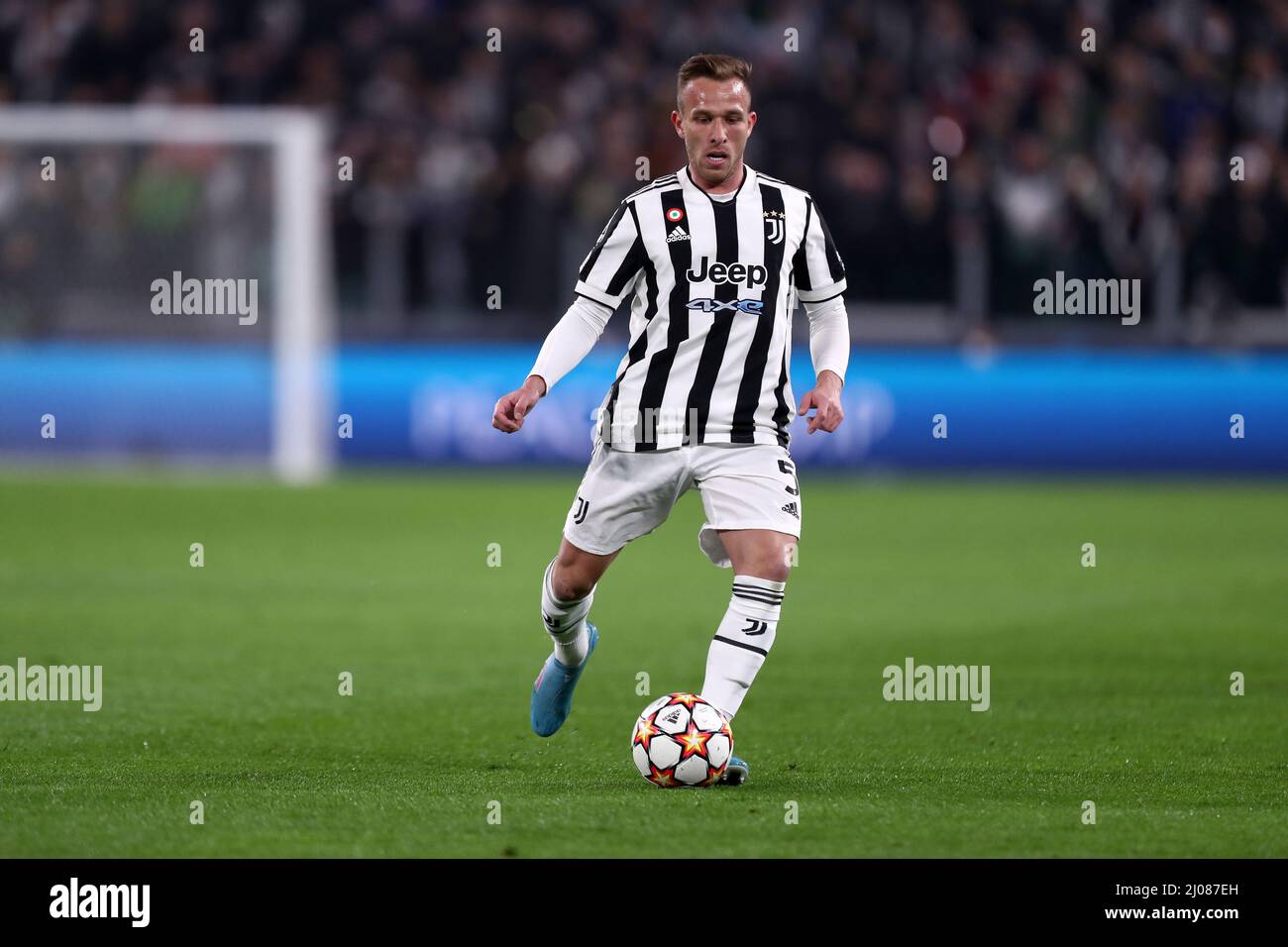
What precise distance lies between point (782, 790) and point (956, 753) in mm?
971

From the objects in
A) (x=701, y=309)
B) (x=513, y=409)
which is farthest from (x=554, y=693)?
(x=701, y=309)

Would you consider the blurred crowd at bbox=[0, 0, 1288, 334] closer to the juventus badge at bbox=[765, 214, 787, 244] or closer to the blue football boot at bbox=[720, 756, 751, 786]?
the juventus badge at bbox=[765, 214, 787, 244]

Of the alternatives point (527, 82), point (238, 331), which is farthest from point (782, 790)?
point (527, 82)

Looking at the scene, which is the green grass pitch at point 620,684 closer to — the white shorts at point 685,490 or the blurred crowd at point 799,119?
the white shorts at point 685,490

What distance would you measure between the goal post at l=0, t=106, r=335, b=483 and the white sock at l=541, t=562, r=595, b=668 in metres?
12.1

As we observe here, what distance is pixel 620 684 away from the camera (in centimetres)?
864

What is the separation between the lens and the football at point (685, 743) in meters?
5.99

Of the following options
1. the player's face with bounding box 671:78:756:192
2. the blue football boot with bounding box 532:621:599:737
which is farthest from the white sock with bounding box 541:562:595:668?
the player's face with bounding box 671:78:756:192

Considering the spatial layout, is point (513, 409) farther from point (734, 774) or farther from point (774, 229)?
point (734, 774)

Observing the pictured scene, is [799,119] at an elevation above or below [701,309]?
above

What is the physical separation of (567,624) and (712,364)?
103 centimetres

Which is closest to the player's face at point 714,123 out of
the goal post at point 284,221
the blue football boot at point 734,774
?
the blue football boot at point 734,774

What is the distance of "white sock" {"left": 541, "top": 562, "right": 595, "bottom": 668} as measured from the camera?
6695mm

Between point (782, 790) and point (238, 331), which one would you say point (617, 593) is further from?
point (238, 331)
